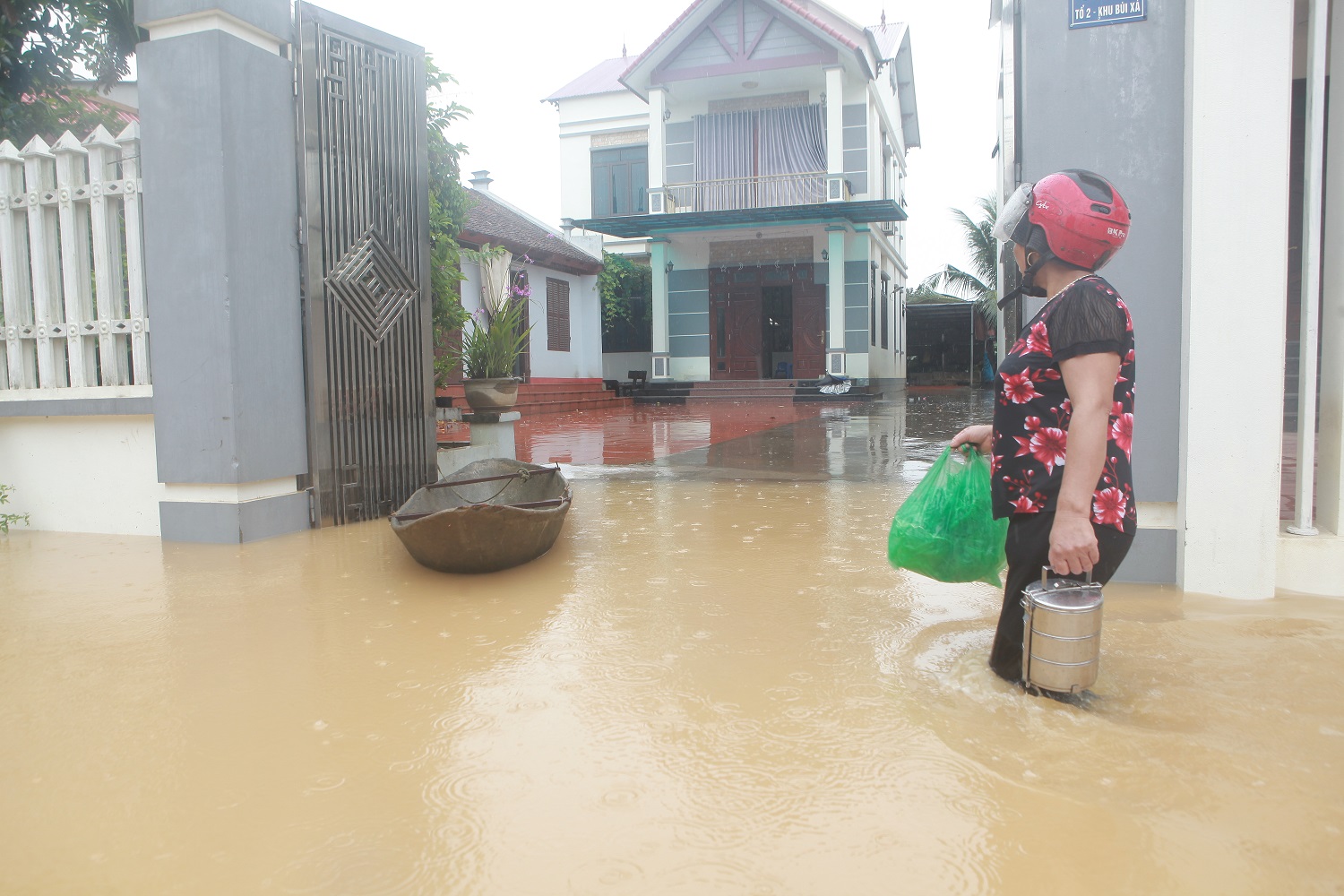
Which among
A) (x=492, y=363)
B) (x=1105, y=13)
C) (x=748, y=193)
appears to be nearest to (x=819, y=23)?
(x=748, y=193)

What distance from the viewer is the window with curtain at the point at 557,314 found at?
63.1 ft

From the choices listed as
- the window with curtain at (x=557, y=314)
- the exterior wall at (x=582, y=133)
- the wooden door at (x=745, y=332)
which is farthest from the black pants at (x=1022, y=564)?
the exterior wall at (x=582, y=133)

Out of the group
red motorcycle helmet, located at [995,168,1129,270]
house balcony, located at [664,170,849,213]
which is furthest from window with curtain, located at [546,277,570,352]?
red motorcycle helmet, located at [995,168,1129,270]

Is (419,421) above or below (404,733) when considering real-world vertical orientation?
above

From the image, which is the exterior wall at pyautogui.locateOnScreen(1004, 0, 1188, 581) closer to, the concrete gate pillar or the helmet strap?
the helmet strap

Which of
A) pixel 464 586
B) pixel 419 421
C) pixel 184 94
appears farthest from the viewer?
pixel 419 421

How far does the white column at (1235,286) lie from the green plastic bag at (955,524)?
1.17 meters

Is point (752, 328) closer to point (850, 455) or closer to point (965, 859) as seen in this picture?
point (850, 455)

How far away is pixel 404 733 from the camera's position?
228 cm

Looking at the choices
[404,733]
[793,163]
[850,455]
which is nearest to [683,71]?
[793,163]

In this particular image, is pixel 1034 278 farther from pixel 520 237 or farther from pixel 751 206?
pixel 751 206

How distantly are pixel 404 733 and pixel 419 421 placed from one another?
3595 mm

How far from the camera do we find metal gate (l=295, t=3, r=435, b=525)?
4.94m

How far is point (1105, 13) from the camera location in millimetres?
3510
